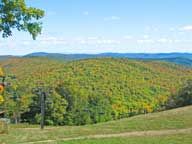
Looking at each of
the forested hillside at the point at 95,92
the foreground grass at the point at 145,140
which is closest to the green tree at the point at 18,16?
the foreground grass at the point at 145,140

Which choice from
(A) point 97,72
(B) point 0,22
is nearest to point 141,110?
(A) point 97,72

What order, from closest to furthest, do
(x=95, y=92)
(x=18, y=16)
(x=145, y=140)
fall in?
(x=18, y=16)
(x=145, y=140)
(x=95, y=92)

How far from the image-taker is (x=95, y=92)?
3516 inches

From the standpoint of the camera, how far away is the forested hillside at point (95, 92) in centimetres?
6788

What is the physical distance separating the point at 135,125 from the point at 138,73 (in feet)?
377

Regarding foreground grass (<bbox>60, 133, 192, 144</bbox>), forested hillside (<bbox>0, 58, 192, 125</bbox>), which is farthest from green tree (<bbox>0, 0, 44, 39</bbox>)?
forested hillside (<bbox>0, 58, 192, 125</bbox>)

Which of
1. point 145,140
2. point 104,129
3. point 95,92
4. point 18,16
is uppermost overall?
point 18,16

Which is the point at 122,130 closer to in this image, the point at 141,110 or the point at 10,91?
the point at 10,91

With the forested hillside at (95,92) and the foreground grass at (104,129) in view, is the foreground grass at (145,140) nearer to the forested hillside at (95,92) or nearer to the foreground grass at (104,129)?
the foreground grass at (104,129)

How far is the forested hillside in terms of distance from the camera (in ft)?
223

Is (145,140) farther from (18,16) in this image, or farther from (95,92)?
(95,92)

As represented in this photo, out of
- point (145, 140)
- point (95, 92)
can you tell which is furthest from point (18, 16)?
point (95, 92)

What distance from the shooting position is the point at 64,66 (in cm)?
13925

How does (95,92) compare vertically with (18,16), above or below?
below
